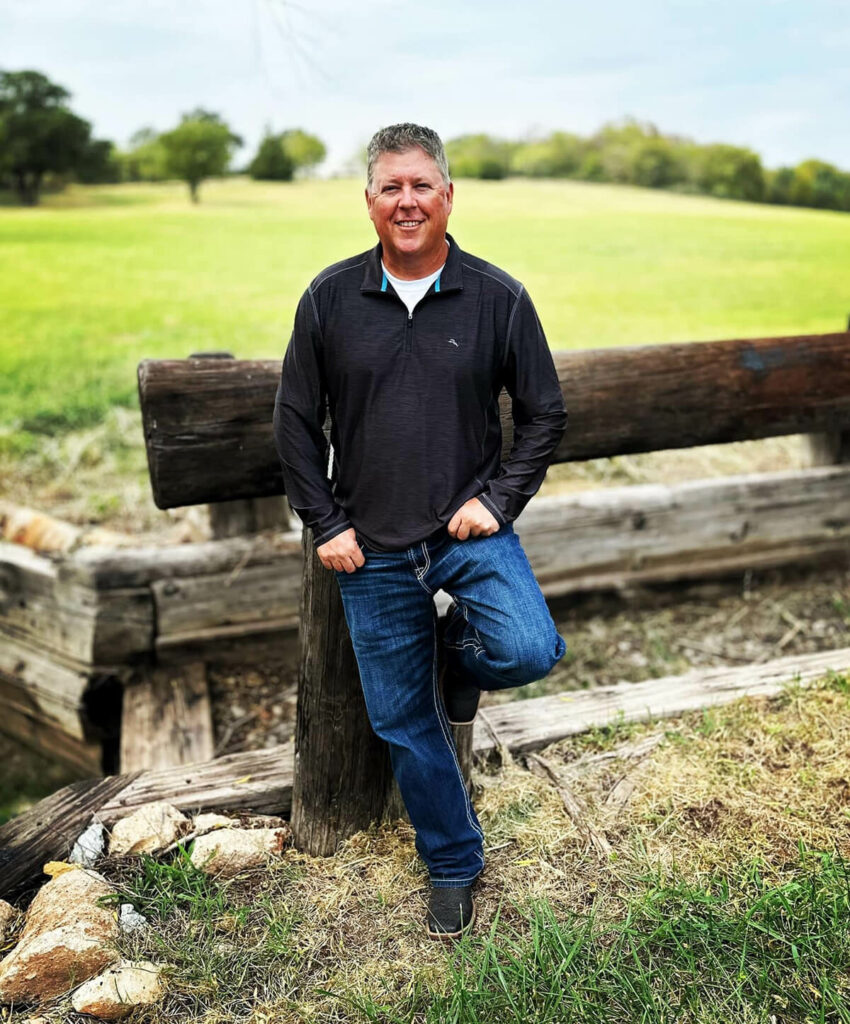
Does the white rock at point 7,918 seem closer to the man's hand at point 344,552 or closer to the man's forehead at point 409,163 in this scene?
the man's hand at point 344,552

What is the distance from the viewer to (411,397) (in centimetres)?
213

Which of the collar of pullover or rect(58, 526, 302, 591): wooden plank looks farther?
rect(58, 526, 302, 591): wooden plank

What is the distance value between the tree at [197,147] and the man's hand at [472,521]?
23.8 ft

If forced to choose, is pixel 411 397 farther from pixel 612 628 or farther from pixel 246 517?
pixel 612 628

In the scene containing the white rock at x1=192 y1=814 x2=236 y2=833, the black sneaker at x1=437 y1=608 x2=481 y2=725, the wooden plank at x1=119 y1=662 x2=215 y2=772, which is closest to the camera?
the black sneaker at x1=437 y1=608 x2=481 y2=725

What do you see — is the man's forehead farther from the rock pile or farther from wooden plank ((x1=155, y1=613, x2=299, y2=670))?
wooden plank ((x1=155, y1=613, x2=299, y2=670))

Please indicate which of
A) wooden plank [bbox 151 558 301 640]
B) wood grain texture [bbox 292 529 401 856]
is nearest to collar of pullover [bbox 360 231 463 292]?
wood grain texture [bbox 292 529 401 856]

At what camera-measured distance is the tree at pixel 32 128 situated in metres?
7.93

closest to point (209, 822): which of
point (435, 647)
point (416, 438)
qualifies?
point (435, 647)

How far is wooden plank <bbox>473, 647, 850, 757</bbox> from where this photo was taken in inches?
122

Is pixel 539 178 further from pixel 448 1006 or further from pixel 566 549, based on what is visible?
pixel 448 1006

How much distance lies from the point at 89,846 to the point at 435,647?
1181 millimetres

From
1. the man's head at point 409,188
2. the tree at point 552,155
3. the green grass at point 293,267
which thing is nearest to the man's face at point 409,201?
the man's head at point 409,188

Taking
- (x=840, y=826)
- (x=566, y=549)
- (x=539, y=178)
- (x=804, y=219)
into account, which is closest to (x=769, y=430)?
(x=566, y=549)
